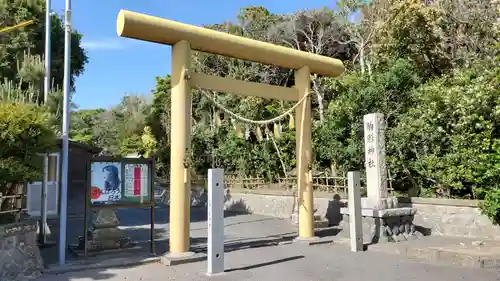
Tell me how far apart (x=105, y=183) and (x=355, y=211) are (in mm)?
4573

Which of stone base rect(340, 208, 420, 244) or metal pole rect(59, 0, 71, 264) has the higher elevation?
metal pole rect(59, 0, 71, 264)

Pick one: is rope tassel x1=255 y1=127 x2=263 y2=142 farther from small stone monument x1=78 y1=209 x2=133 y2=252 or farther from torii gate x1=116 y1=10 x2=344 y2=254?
small stone monument x1=78 y1=209 x2=133 y2=252

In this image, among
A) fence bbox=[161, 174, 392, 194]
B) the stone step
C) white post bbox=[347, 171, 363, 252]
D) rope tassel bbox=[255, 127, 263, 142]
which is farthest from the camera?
rope tassel bbox=[255, 127, 263, 142]

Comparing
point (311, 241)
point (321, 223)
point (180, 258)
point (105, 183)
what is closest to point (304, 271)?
point (180, 258)

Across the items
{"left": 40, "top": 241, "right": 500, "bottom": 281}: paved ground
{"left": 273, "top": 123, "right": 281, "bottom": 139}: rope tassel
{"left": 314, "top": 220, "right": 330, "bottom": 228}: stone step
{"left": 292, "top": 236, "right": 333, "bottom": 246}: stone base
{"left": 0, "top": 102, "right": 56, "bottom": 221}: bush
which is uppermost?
{"left": 273, "top": 123, "right": 281, "bottom": 139}: rope tassel

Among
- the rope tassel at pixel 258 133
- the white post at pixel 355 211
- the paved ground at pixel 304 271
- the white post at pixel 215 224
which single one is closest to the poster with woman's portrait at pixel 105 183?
the paved ground at pixel 304 271

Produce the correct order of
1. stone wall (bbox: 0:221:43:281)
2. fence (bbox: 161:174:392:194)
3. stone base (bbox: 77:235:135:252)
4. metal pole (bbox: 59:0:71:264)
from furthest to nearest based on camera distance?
1. fence (bbox: 161:174:392:194)
2. stone base (bbox: 77:235:135:252)
3. metal pole (bbox: 59:0:71:264)
4. stone wall (bbox: 0:221:43:281)

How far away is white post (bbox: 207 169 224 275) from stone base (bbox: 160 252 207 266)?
0.78m

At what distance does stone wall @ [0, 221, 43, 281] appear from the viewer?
5.63 metres

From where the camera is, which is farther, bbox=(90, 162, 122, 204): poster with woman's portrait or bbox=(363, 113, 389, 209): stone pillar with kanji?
bbox=(363, 113, 389, 209): stone pillar with kanji

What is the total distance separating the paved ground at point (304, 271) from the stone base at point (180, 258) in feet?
0.45

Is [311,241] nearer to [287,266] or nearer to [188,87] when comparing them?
[287,266]

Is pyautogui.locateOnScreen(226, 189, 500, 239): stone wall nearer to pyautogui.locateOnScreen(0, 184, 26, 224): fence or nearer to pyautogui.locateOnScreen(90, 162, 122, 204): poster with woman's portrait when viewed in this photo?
pyautogui.locateOnScreen(90, 162, 122, 204): poster with woman's portrait

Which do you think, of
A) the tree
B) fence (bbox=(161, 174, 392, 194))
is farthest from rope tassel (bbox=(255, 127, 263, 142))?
the tree
